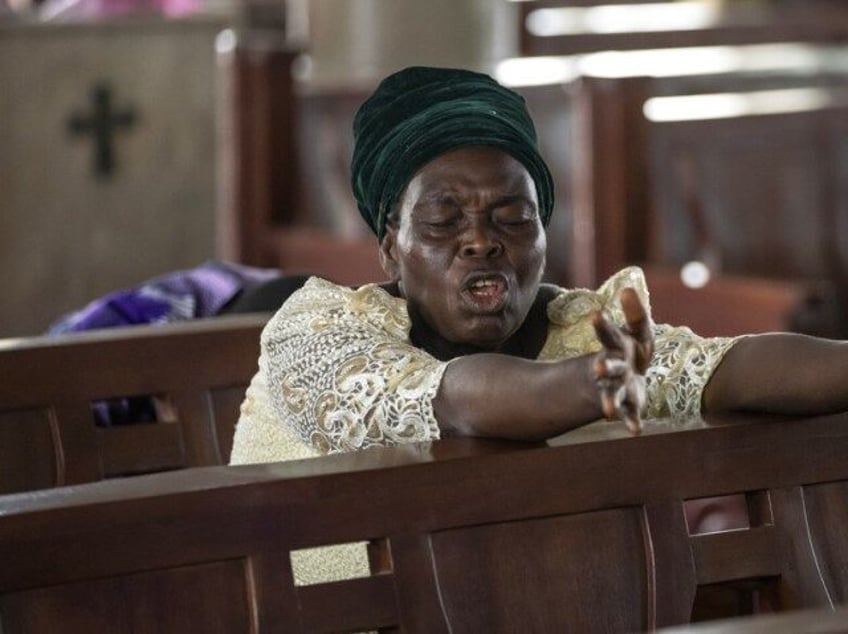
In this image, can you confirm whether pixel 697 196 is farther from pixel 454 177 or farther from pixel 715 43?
pixel 454 177

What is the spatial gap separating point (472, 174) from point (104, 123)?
18.2ft

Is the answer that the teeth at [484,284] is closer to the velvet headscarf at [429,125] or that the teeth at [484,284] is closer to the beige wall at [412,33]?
the velvet headscarf at [429,125]

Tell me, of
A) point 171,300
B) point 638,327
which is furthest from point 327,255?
point 638,327

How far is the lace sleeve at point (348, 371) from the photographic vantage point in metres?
2.18

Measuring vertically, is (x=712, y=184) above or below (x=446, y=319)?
above

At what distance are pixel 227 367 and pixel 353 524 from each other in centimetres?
131

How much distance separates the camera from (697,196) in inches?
251

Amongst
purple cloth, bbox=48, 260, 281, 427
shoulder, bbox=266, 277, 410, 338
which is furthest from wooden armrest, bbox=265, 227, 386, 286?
shoulder, bbox=266, 277, 410, 338

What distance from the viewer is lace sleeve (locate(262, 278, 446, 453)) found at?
2.18 m

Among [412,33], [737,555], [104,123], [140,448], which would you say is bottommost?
[737,555]

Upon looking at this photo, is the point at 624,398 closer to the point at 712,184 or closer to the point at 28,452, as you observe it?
the point at 28,452

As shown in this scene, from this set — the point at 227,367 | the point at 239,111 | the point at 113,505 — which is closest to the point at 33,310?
the point at 239,111

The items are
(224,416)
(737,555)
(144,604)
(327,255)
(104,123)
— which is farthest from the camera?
(104,123)

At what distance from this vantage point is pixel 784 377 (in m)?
2.21
